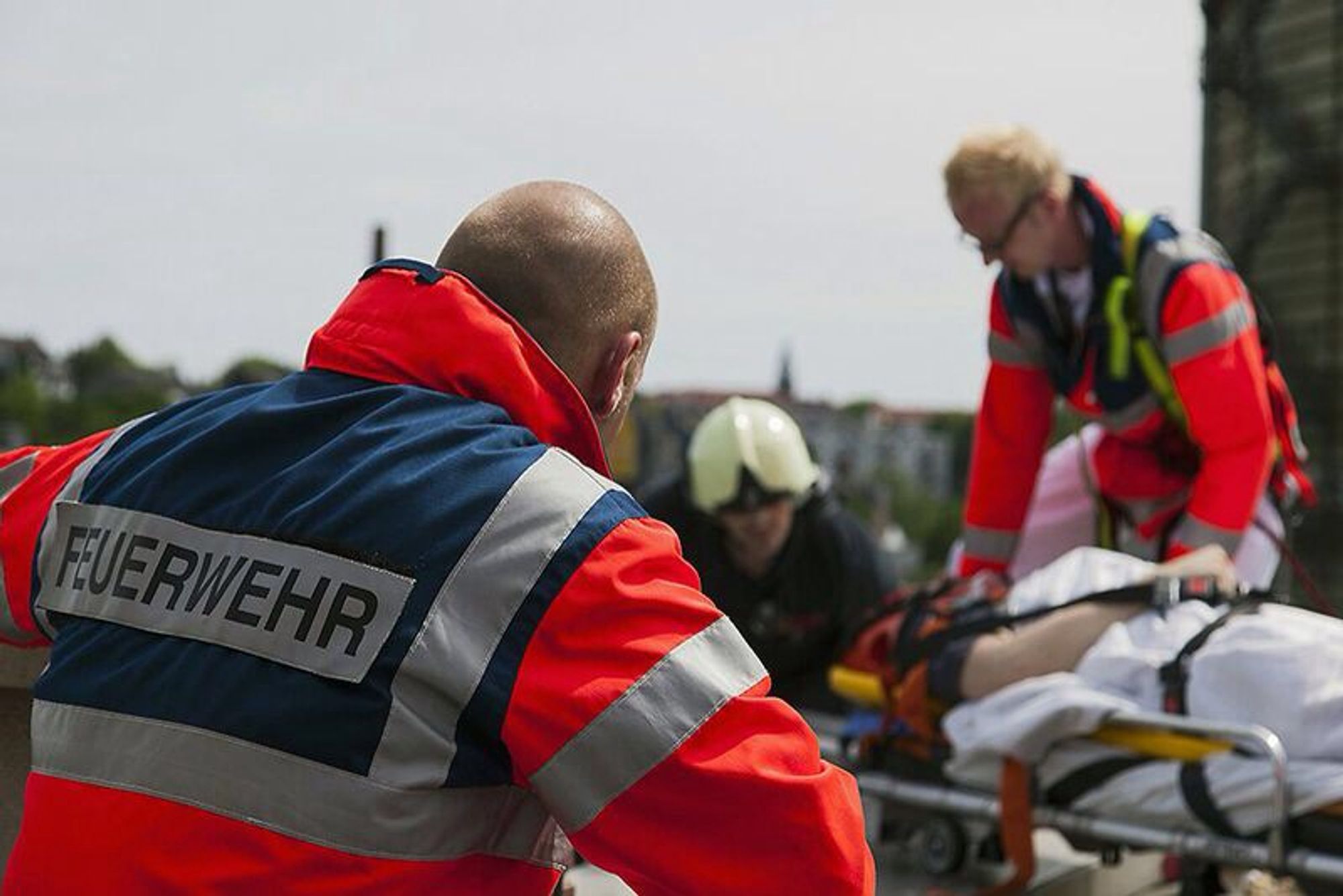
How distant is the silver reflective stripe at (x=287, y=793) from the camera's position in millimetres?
1382

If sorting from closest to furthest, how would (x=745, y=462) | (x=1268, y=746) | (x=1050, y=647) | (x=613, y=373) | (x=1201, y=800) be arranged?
(x=613, y=373)
(x=1268, y=746)
(x=1201, y=800)
(x=1050, y=647)
(x=745, y=462)

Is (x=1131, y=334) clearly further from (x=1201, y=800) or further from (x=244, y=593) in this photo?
(x=244, y=593)

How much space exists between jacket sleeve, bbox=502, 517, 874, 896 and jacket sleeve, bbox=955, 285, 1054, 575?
3.31 m

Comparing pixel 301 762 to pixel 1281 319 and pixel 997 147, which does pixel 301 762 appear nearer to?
pixel 997 147

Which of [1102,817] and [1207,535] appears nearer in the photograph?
Result: [1102,817]

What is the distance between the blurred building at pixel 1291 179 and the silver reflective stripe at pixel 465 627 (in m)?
16.2

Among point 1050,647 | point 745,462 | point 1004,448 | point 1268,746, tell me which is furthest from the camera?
point 745,462

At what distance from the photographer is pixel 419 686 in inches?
54.4

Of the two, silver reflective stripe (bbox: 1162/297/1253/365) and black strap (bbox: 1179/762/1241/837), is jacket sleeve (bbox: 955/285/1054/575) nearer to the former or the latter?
silver reflective stripe (bbox: 1162/297/1253/365)

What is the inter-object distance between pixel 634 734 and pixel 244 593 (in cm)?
37

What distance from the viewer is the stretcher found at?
2.93 meters

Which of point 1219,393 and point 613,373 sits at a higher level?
point 613,373

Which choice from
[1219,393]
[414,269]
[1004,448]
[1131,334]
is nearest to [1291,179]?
[1004,448]

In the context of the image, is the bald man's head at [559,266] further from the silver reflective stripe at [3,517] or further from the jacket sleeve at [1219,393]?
the jacket sleeve at [1219,393]
